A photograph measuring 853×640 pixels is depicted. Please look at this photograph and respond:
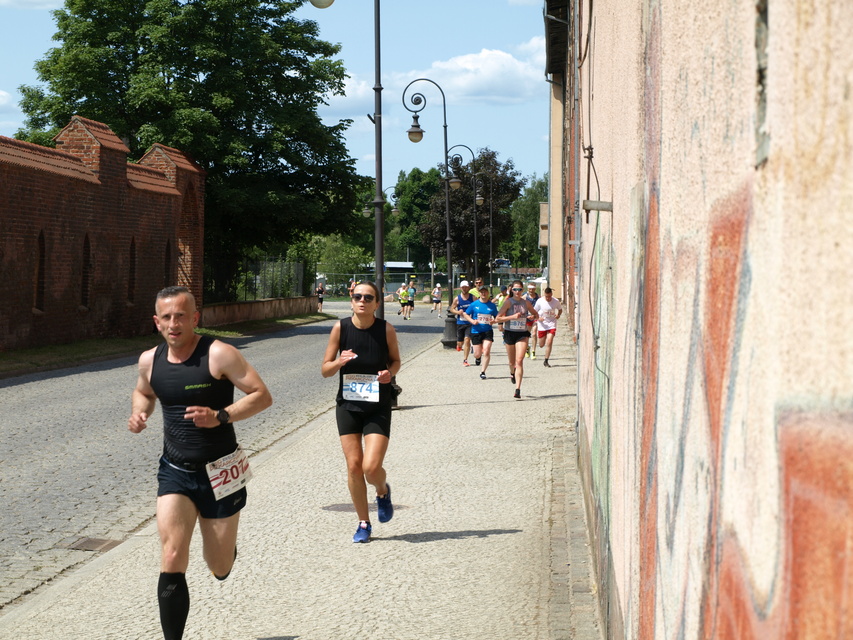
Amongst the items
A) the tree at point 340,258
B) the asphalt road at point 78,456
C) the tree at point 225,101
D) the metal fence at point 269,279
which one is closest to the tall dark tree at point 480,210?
the tree at point 340,258

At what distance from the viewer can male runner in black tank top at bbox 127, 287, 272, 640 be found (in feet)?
16.6

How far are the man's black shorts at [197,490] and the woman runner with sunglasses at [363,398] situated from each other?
6.91 feet

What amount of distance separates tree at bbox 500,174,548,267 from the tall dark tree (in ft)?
77.6

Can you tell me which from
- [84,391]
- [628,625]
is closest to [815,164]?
[628,625]

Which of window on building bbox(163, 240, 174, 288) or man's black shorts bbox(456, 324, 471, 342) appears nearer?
man's black shorts bbox(456, 324, 471, 342)

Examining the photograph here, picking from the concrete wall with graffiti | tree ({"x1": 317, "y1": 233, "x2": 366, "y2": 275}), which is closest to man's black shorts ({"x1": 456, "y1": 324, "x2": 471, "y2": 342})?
the concrete wall with graffiti

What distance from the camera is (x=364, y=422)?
739cm

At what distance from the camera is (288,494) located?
352 inches

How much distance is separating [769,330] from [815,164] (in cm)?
31

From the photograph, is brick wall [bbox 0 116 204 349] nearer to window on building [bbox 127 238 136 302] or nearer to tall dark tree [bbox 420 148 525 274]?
window on building [bbox 127 238 136 302]

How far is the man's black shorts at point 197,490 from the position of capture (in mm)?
5117

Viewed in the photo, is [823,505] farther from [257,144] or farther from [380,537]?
[257,144]

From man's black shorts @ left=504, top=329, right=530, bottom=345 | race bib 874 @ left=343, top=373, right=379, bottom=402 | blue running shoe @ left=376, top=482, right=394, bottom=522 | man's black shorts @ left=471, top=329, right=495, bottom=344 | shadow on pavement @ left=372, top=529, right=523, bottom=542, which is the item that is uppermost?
race bib 874 @ left=343, top=373, right=379, bottom=402

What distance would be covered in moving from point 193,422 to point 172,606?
847mm
